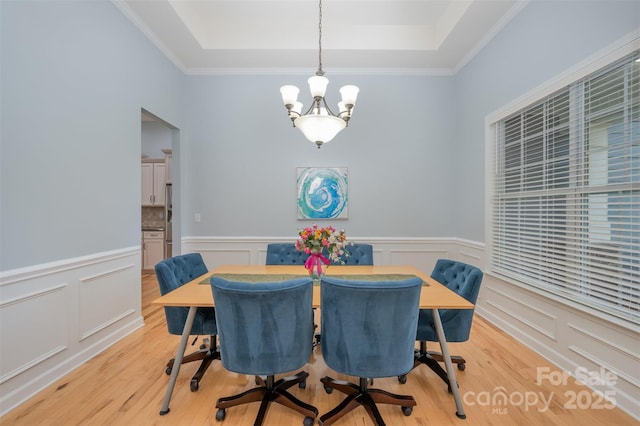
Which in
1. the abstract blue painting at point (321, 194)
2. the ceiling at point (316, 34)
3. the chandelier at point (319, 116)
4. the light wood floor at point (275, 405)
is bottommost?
the light wood floor at point (275, 405)

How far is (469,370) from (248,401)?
1696 mm

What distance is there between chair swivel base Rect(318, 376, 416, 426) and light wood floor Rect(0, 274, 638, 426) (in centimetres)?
10

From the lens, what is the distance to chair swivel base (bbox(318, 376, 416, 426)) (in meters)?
1.61

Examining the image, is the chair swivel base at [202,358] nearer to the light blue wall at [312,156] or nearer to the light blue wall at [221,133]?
the light blue wall at [221,133]

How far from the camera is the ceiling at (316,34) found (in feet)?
10.1

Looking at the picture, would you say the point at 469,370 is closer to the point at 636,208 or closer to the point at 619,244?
the point at 619,244

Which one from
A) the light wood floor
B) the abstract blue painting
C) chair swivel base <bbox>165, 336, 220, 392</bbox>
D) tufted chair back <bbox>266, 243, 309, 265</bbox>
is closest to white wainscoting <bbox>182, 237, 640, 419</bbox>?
the light wood floor

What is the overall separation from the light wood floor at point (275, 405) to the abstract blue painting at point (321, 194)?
190cm

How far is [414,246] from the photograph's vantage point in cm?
400

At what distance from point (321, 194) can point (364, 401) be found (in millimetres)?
2667

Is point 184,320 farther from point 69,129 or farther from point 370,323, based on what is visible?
point 69,129

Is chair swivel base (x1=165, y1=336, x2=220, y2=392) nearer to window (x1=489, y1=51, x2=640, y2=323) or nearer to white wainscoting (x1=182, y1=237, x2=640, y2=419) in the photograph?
white wainscoting (x1=182, y1=237, x2=640, y2=419)

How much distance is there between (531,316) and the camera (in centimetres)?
253

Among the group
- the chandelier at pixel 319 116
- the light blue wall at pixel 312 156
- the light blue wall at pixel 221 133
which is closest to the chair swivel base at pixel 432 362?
the light blue wall at pixel 221 133
